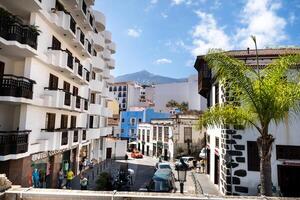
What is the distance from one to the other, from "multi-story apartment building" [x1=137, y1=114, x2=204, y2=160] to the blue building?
47.2 ft

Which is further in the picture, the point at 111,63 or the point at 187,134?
the point at 187,134

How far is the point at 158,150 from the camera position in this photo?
55.3 meters

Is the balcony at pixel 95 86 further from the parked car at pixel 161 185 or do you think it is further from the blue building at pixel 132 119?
the blue building at pixel 132 119

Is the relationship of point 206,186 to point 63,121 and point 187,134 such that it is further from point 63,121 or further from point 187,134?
point 187,134

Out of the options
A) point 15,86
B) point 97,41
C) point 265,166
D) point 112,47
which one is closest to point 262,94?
point 265,166

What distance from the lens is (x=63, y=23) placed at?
731 inches

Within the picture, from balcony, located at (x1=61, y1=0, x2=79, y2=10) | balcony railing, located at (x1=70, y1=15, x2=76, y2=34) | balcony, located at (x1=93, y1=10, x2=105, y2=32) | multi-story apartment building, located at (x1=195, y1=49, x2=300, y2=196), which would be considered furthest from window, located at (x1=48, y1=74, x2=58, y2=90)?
balcony, located at (x1=93, y1=10, x2=105, y2=32)

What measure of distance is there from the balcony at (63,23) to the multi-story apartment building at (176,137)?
1016 inches

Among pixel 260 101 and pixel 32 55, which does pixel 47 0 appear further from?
pixel 260 101

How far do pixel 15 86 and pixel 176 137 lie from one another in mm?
35342

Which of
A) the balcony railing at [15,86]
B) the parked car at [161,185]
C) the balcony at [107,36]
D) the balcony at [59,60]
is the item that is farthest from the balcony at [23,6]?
the balcony at [107,36]

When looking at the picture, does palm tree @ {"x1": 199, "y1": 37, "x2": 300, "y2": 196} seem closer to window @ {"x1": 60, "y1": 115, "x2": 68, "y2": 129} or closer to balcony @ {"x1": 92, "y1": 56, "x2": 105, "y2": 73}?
window @ {"x1": 60, "y1": 115, "x2": 68, "y2": 129}

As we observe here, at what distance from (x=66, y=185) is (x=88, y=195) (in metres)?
15.9

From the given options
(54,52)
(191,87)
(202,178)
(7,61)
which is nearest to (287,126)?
(202,178)
